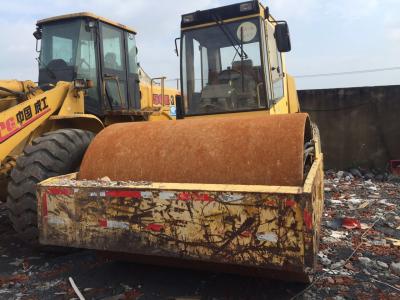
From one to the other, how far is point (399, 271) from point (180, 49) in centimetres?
343

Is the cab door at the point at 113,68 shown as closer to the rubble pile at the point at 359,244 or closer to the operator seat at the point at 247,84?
the operator seat at the point at 247,84

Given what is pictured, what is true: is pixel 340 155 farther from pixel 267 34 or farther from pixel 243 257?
pixel 243 257

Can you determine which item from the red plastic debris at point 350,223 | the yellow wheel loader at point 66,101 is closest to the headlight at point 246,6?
the yellow wheel loader at point 66,101

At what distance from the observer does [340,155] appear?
9.88 metres

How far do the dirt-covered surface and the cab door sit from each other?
2.20 m

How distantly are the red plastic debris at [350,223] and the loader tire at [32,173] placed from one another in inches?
128

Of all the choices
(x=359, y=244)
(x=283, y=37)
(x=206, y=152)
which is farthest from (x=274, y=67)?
(x=206, y=152)

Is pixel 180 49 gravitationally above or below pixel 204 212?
above

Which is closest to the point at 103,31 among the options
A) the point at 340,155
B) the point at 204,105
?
the point at 204,105

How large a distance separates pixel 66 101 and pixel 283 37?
2.56 meters

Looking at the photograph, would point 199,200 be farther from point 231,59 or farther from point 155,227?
point 231,59

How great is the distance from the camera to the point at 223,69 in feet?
17.0

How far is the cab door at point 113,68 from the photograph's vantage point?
596 cm

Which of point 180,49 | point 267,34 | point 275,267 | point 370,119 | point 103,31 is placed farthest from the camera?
point 370,119
